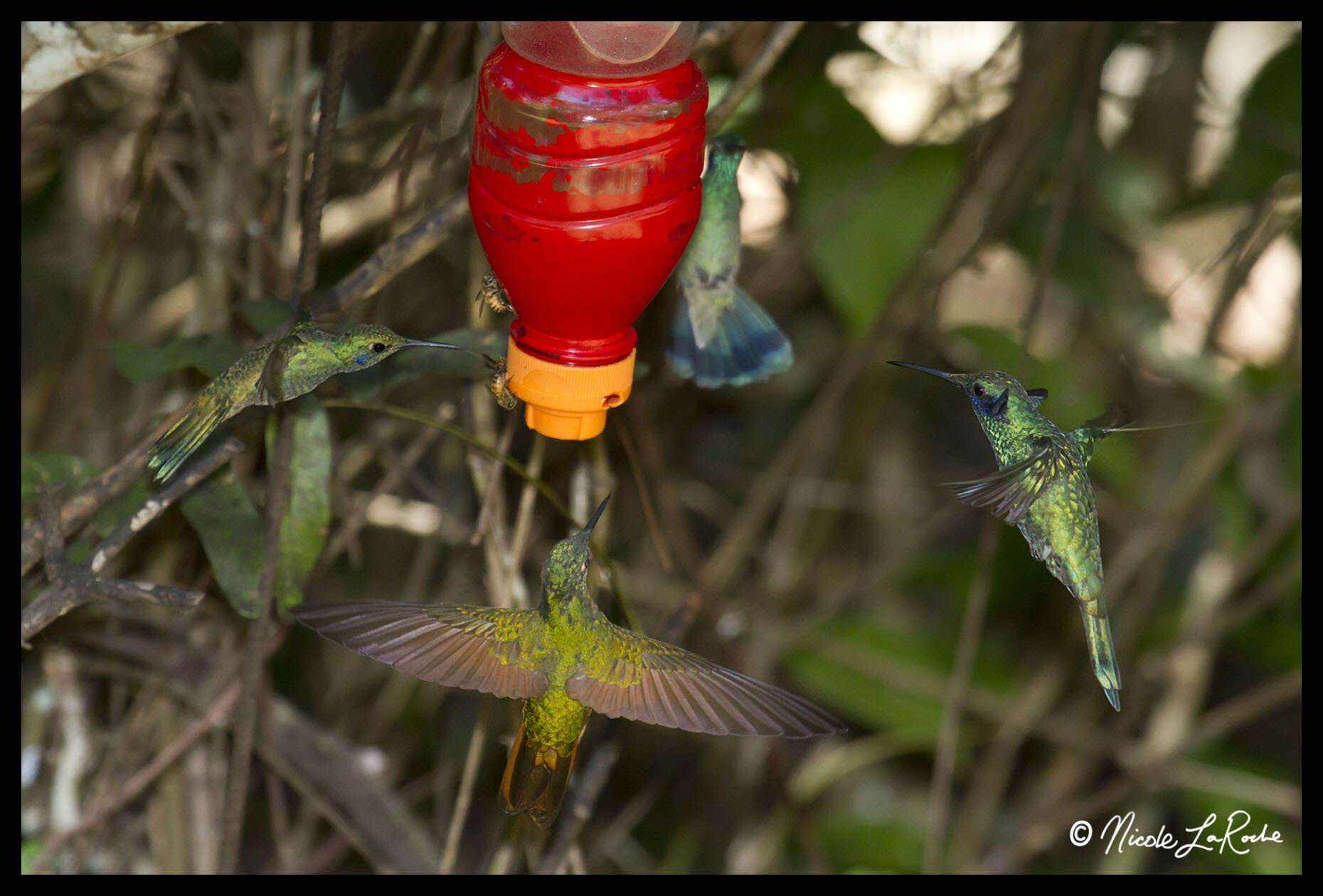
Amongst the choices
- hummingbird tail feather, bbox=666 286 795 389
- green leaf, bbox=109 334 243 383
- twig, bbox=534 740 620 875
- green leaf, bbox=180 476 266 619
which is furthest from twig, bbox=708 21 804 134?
twig, bbox=534 740 620 875

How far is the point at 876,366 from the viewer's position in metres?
2.95

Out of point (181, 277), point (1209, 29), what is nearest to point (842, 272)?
point (1209, 29)

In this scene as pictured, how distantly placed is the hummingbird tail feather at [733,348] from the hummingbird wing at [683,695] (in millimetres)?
491

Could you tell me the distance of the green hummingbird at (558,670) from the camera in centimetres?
143

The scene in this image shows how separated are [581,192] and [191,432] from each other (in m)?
0.64

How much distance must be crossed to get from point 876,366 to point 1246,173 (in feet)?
3.19

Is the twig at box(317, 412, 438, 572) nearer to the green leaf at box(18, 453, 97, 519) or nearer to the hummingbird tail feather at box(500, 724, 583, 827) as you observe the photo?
the green leaf at box(18, 453, 97, 519)

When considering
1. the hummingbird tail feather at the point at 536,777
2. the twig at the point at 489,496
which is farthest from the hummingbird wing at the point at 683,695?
the twig at the point at 489,496

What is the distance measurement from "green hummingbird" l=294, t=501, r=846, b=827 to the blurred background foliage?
225mm

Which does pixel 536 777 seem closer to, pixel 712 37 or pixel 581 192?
pixel 581 192

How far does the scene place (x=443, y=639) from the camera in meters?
1.54

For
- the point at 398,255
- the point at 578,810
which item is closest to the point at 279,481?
the point at 398,255

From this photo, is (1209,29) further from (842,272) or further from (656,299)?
(656,299)

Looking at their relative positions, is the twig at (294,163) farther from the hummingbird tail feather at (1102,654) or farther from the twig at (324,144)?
the hummingbird tail feather at (1102,654)
